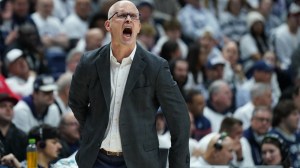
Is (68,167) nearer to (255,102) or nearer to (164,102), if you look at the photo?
(164,102)

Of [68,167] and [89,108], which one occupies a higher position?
[89,108]

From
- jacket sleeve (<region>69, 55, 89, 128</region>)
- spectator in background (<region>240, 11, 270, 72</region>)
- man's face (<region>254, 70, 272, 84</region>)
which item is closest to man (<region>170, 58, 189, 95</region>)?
man's face (<region>254, 70, 272, 84</region>)

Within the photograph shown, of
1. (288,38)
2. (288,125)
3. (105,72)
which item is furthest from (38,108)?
(288,38)

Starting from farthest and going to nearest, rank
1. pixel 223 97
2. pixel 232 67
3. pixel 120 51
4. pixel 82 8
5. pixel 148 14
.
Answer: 1. pixel 148 14
2. pixel 82 8
3. pixel 232 67
4. pixel 223 97
5. pixel 120 51

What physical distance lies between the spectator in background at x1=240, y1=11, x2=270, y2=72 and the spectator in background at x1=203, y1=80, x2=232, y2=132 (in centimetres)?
250

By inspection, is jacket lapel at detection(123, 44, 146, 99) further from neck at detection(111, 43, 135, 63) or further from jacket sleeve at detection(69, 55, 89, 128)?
jacket sleeve at detection(69, 55, 89, 128)

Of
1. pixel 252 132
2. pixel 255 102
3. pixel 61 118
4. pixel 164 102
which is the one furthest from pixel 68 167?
pixel 255 102

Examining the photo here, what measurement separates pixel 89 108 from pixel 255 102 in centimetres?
604

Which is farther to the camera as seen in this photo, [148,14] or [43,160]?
[148,14]

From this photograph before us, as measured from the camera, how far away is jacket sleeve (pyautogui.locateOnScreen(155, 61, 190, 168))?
17.0 ft

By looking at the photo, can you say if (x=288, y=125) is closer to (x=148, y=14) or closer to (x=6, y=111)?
(x=6, y=111)

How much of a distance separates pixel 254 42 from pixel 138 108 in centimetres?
899

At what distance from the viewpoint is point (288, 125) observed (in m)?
9.96

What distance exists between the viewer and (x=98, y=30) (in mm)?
11852
